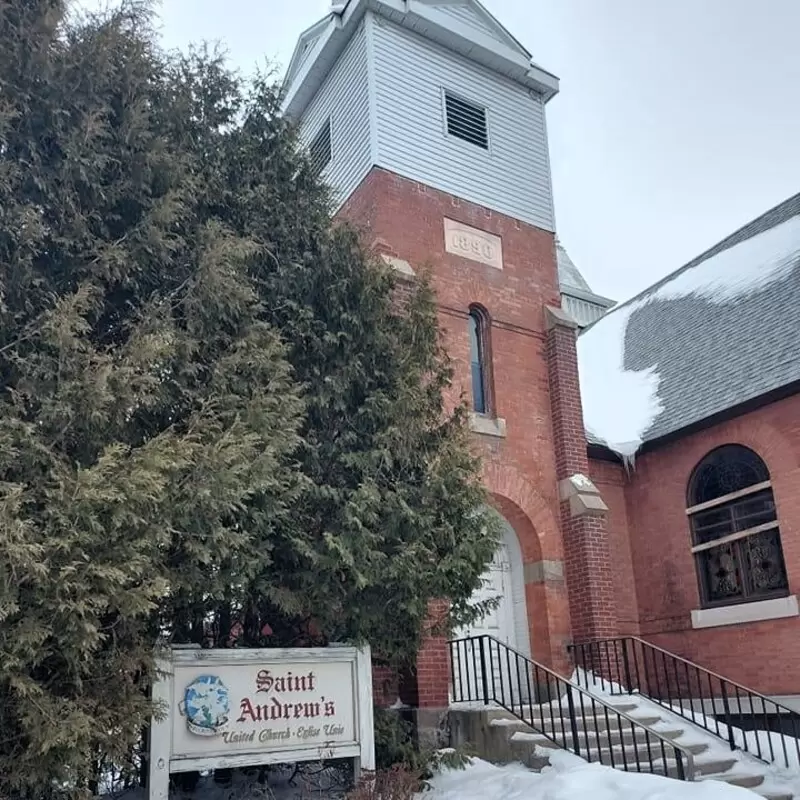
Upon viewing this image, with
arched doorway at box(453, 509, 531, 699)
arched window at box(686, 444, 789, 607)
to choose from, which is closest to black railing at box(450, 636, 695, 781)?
arched doorway at box(453, 509, 531, 699)

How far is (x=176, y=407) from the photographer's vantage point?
666 centimetres

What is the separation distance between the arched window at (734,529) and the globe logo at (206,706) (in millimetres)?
8682

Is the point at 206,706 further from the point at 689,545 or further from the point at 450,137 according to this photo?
the point at 450,137

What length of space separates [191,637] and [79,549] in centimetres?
246

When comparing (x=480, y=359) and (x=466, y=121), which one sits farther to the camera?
(x=466, y=121)

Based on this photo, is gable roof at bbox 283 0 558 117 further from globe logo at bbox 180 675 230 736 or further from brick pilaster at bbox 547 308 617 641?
globe logo at bbox 180 675 230 736

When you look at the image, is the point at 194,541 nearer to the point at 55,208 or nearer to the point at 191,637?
the point at 191,637

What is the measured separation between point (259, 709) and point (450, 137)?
9925mm

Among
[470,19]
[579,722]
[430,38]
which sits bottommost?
[579,722]

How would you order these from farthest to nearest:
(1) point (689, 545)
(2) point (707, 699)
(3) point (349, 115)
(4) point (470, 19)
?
(4) point (470, 19) < (3) point (349, 115) < (1) point (689, 545) < (2) point (707, 699)

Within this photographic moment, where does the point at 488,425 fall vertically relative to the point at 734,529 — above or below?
above

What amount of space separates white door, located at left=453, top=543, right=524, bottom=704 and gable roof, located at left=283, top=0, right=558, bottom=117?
27.7 feet

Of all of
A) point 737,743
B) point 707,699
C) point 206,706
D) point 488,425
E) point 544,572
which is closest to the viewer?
point 206,706

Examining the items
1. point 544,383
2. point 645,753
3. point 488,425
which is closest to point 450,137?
point 544,383
